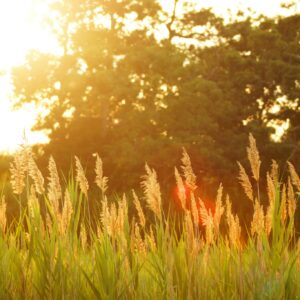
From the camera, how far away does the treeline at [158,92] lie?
22.1 meters

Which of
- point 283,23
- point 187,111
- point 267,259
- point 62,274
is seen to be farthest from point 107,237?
point 283,23

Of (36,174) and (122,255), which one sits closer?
(36,174)

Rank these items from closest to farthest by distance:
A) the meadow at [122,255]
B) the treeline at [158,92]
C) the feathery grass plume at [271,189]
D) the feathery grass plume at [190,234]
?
the meadow at [122,255] < the feathery grass plume at [190,234] < the feathery grass plume at [271,189] < the treeline at [158,92]

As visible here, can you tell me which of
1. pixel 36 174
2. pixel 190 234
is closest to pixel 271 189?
pixel 190 234

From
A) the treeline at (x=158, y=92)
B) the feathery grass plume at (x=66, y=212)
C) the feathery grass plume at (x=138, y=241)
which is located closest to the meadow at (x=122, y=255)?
the feathery grass plume at (x=66, y=212)

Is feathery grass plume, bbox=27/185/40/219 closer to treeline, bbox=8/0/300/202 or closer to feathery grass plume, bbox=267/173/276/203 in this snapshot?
feathery grass plume, bbox=267/173/276/203

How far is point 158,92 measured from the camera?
23156 mm

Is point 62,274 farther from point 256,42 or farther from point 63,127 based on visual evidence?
point 256,42

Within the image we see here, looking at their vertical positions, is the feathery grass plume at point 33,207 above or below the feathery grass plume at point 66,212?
above

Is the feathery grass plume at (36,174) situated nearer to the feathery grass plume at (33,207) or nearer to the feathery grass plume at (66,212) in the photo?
the feathery grass plume at (66,212)

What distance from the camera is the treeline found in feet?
72.4

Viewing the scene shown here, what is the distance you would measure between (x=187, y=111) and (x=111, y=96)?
10.00ft

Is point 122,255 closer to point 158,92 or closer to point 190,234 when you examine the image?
point 190,234

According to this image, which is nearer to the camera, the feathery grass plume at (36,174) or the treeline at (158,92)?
the feathery grass plume at (36,174)
